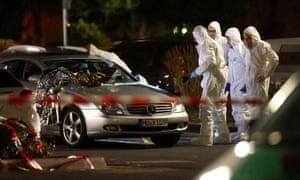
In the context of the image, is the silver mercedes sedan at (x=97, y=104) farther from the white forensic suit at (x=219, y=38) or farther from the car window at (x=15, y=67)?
the white forensic suit at (x=219, y=38)

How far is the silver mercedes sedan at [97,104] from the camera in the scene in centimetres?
1338

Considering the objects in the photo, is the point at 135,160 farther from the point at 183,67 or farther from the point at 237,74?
the point at 183,67

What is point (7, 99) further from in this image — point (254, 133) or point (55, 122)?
point (254, 133)

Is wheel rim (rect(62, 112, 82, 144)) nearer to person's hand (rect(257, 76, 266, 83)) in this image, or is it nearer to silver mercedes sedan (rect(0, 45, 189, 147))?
silver mercedes sedan (rect(0, 45, 189, 147))

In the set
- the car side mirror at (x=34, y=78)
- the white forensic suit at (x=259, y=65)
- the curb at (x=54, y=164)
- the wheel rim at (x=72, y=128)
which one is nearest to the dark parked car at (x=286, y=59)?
the white forensic suit at (x=259, y=65)

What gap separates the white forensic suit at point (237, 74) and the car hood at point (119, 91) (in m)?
1.13

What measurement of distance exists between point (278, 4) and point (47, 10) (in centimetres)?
1081

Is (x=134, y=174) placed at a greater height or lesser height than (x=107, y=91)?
lesser

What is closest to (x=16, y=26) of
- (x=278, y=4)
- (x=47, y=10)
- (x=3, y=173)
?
(x=47, y=10)

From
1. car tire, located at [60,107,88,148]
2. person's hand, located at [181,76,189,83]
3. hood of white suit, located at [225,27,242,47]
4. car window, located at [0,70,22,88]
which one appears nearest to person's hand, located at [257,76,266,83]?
hood of white suit, located at [225,27,242,47]

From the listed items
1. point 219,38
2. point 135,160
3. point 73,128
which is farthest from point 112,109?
point 219,38

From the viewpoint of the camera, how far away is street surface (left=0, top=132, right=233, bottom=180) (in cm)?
996

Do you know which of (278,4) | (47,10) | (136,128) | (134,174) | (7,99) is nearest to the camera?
(134,174)

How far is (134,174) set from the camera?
10.1 meters
